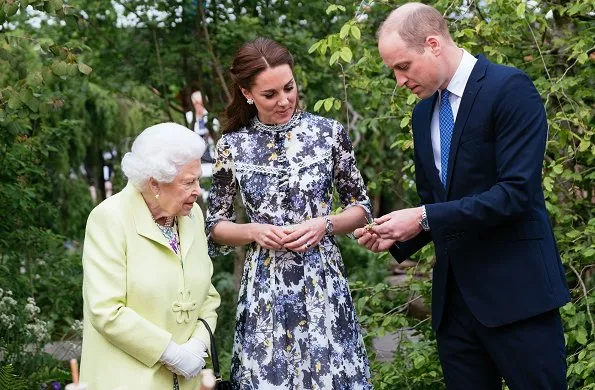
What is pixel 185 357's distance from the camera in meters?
3.76

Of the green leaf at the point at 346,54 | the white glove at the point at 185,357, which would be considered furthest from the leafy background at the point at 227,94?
the white glove at the point at 185,357

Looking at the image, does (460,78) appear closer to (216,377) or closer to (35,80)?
(216,377)

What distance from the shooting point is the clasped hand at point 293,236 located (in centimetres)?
402

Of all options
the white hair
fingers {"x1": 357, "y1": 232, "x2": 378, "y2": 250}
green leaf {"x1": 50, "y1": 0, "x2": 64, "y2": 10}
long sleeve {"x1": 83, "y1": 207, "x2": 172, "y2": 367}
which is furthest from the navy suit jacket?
green leaf {"x1": 50, "y1": 0, "x2": 64, "y2": 10}

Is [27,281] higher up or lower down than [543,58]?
lower down

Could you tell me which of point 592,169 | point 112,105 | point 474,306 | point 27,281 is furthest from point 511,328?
point 112,105

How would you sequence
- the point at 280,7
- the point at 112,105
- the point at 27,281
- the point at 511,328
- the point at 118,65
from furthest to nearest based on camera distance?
the point at 112,105 → the point at 118,65 → the point at 280,7 → the point at 27,281 → the point at 511,328

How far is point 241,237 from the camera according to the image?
163 inches

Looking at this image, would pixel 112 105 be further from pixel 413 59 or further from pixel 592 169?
pixel 413 59

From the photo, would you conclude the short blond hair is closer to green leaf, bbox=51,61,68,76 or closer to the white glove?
the white glove

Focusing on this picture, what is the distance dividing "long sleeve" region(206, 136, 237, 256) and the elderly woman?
370 mm

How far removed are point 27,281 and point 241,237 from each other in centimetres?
298

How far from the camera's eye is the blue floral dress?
406 cm

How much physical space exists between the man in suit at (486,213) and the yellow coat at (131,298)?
669 mm
